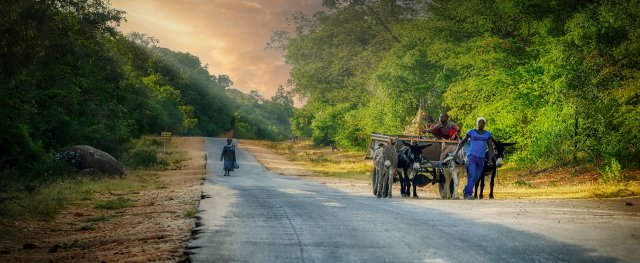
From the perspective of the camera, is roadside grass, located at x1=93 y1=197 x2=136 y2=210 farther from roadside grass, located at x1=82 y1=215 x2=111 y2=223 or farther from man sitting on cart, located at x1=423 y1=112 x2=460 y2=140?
man sitting on cart, located at x1=423 y1=112 x2=460 y2=140

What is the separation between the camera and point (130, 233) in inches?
431

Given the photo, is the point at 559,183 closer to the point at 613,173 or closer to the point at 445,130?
the point at 613,173

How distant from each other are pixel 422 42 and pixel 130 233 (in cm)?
3323

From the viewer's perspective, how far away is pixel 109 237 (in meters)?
10.7

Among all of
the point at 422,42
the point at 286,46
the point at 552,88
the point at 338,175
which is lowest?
the point at 338,175

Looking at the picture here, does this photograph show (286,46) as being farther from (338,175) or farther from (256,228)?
(256,228)

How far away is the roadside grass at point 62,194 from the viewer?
14672 mm

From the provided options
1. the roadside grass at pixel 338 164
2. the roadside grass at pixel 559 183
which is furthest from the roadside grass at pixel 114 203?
the roadside grass at pixel 338 164

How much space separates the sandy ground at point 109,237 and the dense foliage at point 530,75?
1718cm

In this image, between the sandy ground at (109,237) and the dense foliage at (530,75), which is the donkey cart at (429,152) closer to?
the sandy ground at (109,237)

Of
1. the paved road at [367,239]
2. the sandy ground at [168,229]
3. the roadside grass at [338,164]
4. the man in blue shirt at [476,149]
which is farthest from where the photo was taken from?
the roadside grass at [338,164]

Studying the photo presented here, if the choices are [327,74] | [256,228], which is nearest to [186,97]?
[327,74]

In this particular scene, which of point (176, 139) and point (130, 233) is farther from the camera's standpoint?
point (176, 139)

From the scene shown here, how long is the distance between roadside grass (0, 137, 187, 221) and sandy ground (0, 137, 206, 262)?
45cm
